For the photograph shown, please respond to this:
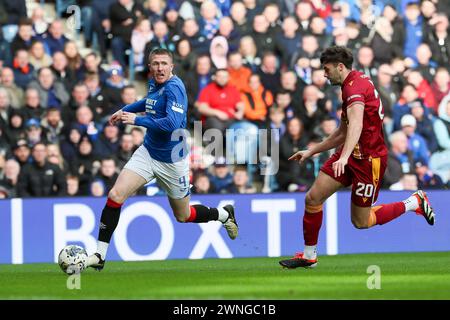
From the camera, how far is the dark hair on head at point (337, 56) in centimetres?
1131

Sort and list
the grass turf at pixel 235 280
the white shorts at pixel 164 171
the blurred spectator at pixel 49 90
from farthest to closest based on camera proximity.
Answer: the blurred spectator at pixel 49 90
the white shorts at pixel 164 171
the grass turf at pixel 235 280

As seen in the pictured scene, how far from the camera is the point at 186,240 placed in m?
15.3

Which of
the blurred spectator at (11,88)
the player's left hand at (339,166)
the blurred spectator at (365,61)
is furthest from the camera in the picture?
the blurred spectator at (365,61)

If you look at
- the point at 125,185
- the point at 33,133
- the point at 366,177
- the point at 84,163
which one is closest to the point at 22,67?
the point at 33,133

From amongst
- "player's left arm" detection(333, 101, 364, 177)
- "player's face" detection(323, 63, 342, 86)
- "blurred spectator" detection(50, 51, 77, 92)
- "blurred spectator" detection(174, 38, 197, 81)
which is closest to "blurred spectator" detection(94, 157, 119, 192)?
"blurred spectator" detection(50, 51, 77, 92)

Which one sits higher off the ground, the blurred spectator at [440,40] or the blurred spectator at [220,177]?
the blurred spectator at [440,40]

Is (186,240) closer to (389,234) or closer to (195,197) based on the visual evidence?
(195,197)

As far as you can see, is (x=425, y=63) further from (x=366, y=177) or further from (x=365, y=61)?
(x=366, y=177)

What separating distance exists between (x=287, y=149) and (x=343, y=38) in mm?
2358

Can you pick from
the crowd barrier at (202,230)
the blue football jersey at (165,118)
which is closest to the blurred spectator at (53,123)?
the crowd barrier at (202,230)

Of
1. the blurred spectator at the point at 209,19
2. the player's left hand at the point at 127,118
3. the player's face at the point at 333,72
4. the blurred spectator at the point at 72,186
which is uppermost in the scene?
the blurred spectator at the point at 209,19

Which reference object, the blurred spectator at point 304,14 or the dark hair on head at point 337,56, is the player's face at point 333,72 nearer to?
the dark hair on head at point 337,56

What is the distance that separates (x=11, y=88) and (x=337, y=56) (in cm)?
641

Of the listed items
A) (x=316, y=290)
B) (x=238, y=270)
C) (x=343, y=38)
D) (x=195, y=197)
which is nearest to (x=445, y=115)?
(x=343, y=38)
